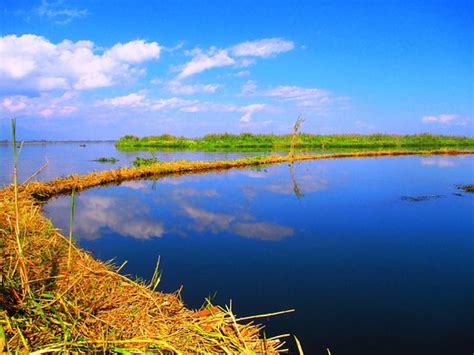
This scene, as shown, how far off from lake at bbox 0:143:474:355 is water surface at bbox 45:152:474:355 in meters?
0.02

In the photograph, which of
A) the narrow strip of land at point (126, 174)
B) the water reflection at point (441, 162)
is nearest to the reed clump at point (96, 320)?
the narrow strip of land at point (126, 174)

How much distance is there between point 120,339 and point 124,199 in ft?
27.6

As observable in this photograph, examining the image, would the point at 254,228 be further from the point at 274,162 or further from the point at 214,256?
the point at 274,162

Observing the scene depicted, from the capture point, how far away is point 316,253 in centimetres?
564

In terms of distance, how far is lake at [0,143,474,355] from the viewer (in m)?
3.50

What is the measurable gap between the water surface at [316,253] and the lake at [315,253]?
0.7 inches

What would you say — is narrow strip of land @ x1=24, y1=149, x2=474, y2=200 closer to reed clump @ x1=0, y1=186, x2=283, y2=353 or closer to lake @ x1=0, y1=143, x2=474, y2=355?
lake @ x1=0, y1=143, x2=474, y2=355

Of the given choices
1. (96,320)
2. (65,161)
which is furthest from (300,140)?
(96,320)

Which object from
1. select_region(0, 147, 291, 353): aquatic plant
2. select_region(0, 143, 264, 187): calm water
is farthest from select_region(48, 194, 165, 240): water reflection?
select_region(0, 147, 291, 353): aquatic plant

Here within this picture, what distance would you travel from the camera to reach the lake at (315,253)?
3502 millimetres

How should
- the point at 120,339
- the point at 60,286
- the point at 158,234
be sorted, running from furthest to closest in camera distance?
the point at 158,234
the point at 60,286
the point at 120,339

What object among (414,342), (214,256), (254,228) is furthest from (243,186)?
(414,342)

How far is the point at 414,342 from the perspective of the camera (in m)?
3.21

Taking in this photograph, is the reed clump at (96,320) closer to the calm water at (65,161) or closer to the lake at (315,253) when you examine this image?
the lake at (315,253)
